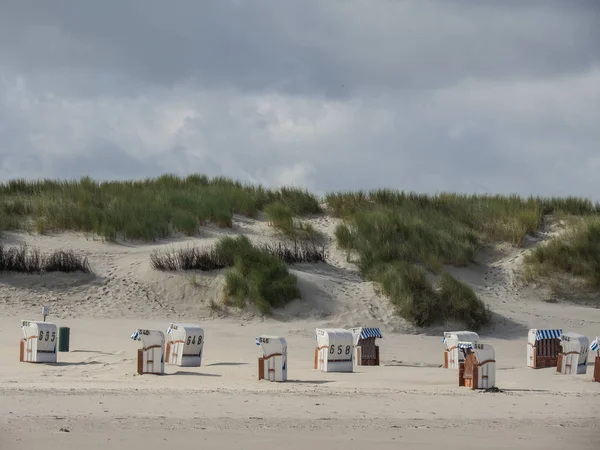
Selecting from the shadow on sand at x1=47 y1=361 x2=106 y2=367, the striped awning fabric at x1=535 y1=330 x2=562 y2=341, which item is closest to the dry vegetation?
the striped awning fabric at x1=535 y1=330 x2=562 y2=341

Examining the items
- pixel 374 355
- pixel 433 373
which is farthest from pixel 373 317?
pixel 433 373

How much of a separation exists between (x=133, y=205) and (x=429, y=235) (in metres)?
7.68

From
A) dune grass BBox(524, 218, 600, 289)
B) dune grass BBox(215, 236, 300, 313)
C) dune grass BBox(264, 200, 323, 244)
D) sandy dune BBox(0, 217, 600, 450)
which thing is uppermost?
dune grass BBox(264, 200, 323, 244)

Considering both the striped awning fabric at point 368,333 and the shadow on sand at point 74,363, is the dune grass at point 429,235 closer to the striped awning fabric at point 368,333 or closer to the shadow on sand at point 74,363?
the striped awning fabric at point 368,333

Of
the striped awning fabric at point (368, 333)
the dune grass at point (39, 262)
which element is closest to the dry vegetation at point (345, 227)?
the dune grass at point (39, 262)

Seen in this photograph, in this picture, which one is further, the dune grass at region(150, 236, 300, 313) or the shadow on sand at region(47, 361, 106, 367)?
the dune grass at region(150, 236, 300, 313)

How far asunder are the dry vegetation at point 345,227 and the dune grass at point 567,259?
0.09 ft

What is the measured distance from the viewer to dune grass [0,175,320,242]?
87.9 ft

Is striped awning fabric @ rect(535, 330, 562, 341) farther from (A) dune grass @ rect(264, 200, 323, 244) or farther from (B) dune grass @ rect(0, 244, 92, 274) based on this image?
(B) dune grass @ rect(0, 244, 92, 274)

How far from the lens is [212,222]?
28.2 meters

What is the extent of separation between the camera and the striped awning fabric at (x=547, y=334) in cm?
1805

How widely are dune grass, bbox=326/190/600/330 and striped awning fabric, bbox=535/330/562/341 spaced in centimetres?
425

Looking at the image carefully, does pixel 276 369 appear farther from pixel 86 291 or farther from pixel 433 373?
pixel 86 291

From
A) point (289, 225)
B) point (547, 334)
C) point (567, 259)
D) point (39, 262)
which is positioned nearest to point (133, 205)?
point (289, 225)
